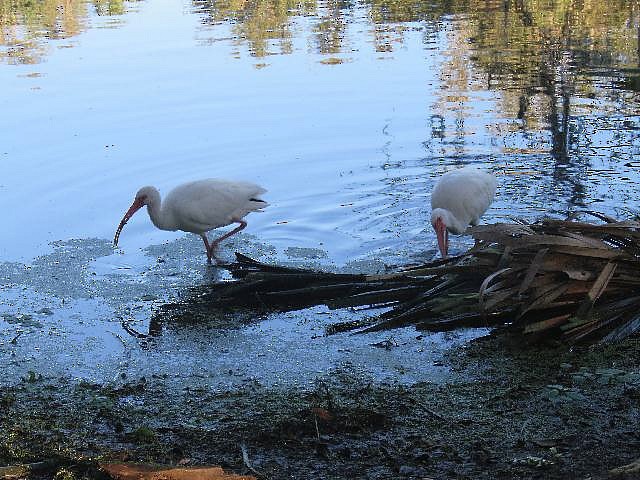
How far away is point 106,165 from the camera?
11.2 metres

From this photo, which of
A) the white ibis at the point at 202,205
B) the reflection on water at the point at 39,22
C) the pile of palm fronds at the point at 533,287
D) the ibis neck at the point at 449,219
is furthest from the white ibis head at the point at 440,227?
the reflection on water at the point at 39,22

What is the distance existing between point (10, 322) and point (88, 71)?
33.9 feet

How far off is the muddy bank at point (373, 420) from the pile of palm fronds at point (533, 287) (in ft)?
0.61

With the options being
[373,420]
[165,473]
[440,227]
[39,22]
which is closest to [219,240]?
[440,227]

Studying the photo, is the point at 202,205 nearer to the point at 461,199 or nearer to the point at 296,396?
the point at 461,199

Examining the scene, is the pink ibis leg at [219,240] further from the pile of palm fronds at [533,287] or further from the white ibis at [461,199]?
the pile of palm fronds at [533,287]

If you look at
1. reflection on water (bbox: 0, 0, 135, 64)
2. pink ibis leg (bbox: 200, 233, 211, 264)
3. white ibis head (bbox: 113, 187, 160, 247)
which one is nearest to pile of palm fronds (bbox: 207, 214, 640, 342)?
pink ibis leg (bbox: 200, 233, 211, 264)

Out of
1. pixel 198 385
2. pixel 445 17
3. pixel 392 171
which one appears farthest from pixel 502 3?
pixel 198 385

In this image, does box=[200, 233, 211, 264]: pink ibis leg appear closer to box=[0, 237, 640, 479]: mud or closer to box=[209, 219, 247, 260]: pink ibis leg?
box=[209, 219, 247, 260]: pink ibis leg

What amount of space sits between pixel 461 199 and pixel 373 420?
3906 millimetres

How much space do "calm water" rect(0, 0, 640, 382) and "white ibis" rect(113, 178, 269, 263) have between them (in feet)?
0.80

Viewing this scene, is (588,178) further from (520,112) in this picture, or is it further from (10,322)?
(10,322)

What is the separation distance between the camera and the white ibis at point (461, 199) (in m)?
8.12

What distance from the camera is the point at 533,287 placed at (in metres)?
5.64
